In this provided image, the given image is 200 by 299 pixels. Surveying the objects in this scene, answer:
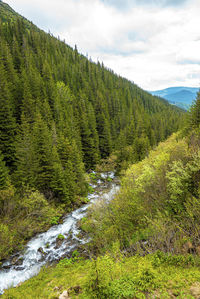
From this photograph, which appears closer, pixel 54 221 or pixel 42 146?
pixel 54 221

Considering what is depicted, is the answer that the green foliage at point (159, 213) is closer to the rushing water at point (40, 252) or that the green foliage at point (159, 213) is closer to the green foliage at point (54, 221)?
the rushing water at point (40, 252)

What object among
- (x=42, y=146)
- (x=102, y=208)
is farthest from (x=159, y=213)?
(x=42, y=146)

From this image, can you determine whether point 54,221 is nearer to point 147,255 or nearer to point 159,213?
point 147,255

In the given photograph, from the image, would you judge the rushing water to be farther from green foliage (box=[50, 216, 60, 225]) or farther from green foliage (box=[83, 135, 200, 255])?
green foliage (box=[83, 135, 200, 255])

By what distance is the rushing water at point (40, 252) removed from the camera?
16.6m

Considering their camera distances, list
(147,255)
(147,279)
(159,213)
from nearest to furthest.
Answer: (147,279), (147,255), (159,213)

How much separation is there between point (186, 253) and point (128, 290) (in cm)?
443

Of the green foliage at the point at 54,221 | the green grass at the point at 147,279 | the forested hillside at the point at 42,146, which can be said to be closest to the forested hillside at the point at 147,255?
the green grass at the point at 147,279

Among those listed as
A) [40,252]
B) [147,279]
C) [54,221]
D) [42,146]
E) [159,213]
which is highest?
[42,146]

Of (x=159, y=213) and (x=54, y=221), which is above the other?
(x=159, y=213)

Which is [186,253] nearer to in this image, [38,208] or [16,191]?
[38,208]

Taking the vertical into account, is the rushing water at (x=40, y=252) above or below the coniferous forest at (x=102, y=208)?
below

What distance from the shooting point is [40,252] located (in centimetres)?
2012

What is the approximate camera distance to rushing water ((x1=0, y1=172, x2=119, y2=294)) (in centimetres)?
1662
